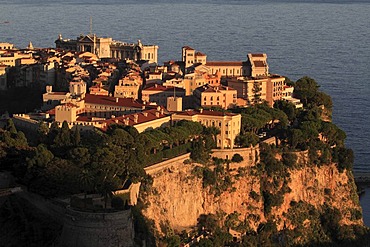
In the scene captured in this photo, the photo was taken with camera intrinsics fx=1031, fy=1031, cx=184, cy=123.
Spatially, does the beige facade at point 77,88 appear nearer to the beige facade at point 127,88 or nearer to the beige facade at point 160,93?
the beige facade at point 127,88

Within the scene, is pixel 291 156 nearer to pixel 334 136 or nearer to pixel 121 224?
pixel 334 136

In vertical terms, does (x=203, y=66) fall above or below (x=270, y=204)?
above

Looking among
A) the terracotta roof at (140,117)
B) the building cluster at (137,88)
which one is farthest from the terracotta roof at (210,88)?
the terracotta roof at (140,117)

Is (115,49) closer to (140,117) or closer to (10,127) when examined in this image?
(140,117)

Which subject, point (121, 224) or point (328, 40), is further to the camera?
point (328, 40)

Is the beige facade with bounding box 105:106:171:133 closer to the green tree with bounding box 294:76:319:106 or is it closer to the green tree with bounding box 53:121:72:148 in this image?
the green tree with bounding box 53:121:72:148

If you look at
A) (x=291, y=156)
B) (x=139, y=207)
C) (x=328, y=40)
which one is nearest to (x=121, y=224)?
(x=139, y=207)

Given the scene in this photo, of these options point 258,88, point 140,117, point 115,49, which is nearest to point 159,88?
point 258,88
